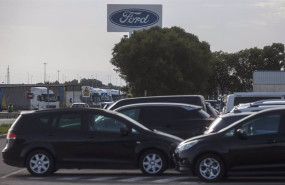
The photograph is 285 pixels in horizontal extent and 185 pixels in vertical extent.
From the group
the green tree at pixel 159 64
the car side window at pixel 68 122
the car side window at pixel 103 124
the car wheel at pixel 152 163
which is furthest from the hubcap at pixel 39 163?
the green tree at pixel 159 64

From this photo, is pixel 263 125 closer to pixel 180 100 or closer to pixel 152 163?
pixel 152 163

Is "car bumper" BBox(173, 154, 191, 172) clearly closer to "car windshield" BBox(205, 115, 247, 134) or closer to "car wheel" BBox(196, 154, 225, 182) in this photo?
"car wheel" BBox(196, 154, 225, 182)

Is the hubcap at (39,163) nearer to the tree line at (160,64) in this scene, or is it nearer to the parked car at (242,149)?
the parked car at (242,149)

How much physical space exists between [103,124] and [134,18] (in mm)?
47332

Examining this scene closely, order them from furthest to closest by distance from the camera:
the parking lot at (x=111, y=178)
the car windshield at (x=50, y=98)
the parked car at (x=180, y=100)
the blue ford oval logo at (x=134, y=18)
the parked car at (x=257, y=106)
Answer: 1. the car windshield at (x=50, y=98)
2. the blue ford oval logo at (x=134, y=18)
3. the parked car at (x=180, y=100)
4. the parked car at (x=257, y=106)
5. the parking lot at (x=111, y=178)

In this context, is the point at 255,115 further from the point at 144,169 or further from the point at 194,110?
the point at 194,110

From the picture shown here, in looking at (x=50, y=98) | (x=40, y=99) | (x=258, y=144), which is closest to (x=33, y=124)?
(x=258, y=144)

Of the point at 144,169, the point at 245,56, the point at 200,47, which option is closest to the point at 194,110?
the point at 144,169

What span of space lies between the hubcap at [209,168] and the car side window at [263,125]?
0.93 metres

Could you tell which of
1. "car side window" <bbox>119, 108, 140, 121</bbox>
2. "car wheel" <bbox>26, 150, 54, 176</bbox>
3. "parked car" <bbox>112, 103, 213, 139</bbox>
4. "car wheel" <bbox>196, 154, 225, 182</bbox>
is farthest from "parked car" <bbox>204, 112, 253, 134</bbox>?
"car wheel" <bbox>26, 150, 54, 176</bbox>

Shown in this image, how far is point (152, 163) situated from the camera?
1525 centimetres

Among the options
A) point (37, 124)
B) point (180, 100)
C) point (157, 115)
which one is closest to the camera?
point (37, 124)

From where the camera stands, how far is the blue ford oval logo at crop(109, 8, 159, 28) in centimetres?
6166

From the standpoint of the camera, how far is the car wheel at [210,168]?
13.9 meters
